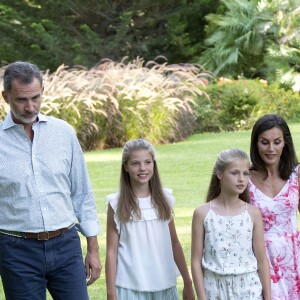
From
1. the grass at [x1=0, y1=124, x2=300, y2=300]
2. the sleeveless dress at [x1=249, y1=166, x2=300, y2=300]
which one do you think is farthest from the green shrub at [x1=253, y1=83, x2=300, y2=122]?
the sleeveless dress at [x1=249, y1=166, x2=300, y2=300]

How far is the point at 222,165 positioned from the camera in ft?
15.4

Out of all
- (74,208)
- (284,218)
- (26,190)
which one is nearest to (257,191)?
(284,218)

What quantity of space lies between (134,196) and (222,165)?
503 mm

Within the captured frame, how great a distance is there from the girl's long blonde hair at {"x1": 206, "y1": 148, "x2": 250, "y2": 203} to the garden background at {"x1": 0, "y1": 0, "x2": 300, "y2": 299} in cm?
233

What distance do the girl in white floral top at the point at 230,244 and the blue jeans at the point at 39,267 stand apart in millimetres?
732

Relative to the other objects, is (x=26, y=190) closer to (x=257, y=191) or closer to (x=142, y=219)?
(x=142, y=219)

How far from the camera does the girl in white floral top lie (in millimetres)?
4578

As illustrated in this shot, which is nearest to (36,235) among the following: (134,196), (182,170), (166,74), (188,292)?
(134,196)

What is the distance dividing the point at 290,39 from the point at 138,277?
21383 mm

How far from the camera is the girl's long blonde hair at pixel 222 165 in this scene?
184 inches

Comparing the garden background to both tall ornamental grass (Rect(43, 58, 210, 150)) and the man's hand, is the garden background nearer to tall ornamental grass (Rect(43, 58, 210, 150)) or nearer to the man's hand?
tall ornamental grass (Rect(43, 58, 210, 150))

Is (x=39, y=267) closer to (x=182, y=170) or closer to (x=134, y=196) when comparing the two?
(x=134, y=196)

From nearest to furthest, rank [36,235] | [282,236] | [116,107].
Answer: [36,235] < [282,236] < [116,107]

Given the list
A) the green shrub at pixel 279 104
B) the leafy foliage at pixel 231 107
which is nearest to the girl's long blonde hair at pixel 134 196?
the leafy foliage at pixel 231 107
